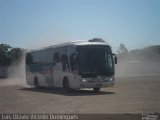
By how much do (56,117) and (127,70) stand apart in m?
78.9

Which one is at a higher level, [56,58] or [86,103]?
[56,58]

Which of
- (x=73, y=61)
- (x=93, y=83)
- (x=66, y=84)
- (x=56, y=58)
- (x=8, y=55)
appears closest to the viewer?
(x=93, y=83)

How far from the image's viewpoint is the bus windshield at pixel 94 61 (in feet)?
88.7

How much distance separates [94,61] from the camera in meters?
27.2

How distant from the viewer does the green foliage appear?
316 ft

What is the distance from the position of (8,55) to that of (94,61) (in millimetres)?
74530

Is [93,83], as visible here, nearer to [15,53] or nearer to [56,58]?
[56,58]

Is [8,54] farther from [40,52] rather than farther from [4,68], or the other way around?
[40,52]

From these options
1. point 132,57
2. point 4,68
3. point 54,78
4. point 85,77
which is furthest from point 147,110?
point 132,57

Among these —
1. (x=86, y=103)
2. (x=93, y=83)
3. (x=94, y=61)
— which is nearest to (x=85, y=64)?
(x=94, y=61)

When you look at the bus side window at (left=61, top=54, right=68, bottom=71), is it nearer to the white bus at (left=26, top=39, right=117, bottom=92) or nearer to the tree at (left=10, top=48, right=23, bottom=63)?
the white bus at (left=26, top=39, right=117, bottom=92)

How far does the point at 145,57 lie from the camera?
330 feet

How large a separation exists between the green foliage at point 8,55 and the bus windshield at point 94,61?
68.1 metres

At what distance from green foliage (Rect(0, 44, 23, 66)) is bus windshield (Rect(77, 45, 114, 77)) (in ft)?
223
